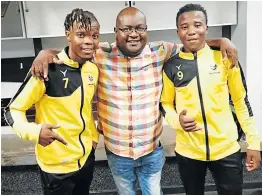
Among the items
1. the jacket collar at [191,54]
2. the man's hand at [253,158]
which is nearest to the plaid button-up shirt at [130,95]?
the jacket collar at [191,54]

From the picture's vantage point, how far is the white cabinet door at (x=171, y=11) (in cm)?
288

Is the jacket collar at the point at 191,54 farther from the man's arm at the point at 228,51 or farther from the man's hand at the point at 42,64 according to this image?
the man's hand at the point at 42,64

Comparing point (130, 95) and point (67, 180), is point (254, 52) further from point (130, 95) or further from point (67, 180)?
point (67, 180)

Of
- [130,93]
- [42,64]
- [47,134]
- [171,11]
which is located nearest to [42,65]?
[42,64]

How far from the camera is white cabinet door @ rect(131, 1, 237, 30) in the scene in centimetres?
288

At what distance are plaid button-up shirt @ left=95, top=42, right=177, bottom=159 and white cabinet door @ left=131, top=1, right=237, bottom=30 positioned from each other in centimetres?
139

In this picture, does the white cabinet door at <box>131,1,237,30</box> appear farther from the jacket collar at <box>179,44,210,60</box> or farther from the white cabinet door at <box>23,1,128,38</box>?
the jacket collar at <box>179,44,210,60</box>

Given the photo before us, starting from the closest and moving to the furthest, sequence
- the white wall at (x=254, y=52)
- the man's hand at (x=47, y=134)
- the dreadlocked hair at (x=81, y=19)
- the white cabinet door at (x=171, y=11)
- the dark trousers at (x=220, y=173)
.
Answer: the man's hand at (x=47, y=134) < the dreadlocked hair at (x=81, y=19) < the dark trousers at (x=220, y=173) < the white wall at (x=254, y=52) < the white cabinet door at (x=171, y=11)

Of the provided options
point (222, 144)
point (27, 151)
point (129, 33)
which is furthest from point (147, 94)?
point (27, 151)

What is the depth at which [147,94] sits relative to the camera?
5.04 ft

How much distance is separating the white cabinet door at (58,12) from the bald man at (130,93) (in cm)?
135

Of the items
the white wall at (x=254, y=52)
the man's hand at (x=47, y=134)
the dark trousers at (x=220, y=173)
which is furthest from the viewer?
the white wall at (x=254, y=52)

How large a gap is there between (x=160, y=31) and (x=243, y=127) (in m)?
1.82

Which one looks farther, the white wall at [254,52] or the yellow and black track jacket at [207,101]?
the white wall at [254,52]
